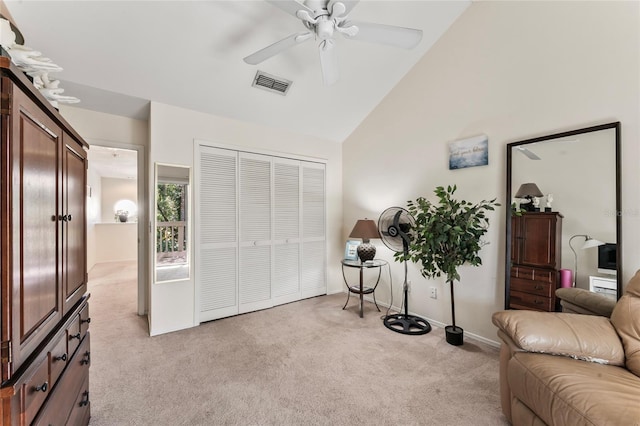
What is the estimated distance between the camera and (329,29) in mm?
1812

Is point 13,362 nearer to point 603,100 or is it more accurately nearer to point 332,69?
point 332,69

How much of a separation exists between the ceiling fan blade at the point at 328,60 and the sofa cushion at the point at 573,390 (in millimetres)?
2249

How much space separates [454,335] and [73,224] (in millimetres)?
2963

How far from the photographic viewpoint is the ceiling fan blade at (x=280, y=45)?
74.0 inches

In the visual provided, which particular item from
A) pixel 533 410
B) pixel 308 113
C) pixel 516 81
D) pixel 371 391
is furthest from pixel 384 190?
pixel 533 410

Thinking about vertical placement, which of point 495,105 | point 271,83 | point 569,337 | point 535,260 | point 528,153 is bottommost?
point 569,337

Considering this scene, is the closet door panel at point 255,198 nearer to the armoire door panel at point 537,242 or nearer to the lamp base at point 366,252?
the lamp base at point 366,252

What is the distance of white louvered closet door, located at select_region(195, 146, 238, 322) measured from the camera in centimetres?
308

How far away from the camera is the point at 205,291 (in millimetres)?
3096

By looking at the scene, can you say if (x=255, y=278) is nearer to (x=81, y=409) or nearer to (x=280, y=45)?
(x=81, y=409)

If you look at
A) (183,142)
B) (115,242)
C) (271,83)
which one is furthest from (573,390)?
(115,242)

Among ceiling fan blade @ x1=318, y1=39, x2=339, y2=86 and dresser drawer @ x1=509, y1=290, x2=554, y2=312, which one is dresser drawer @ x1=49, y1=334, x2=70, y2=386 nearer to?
ceiling fan blade @ x1=318, y1=39, x2=339, y2=86

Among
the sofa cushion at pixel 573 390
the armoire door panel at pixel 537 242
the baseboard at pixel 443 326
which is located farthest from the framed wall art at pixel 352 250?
the sofa cushion at pixel 573 390

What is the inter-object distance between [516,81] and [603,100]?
634 millimetres
